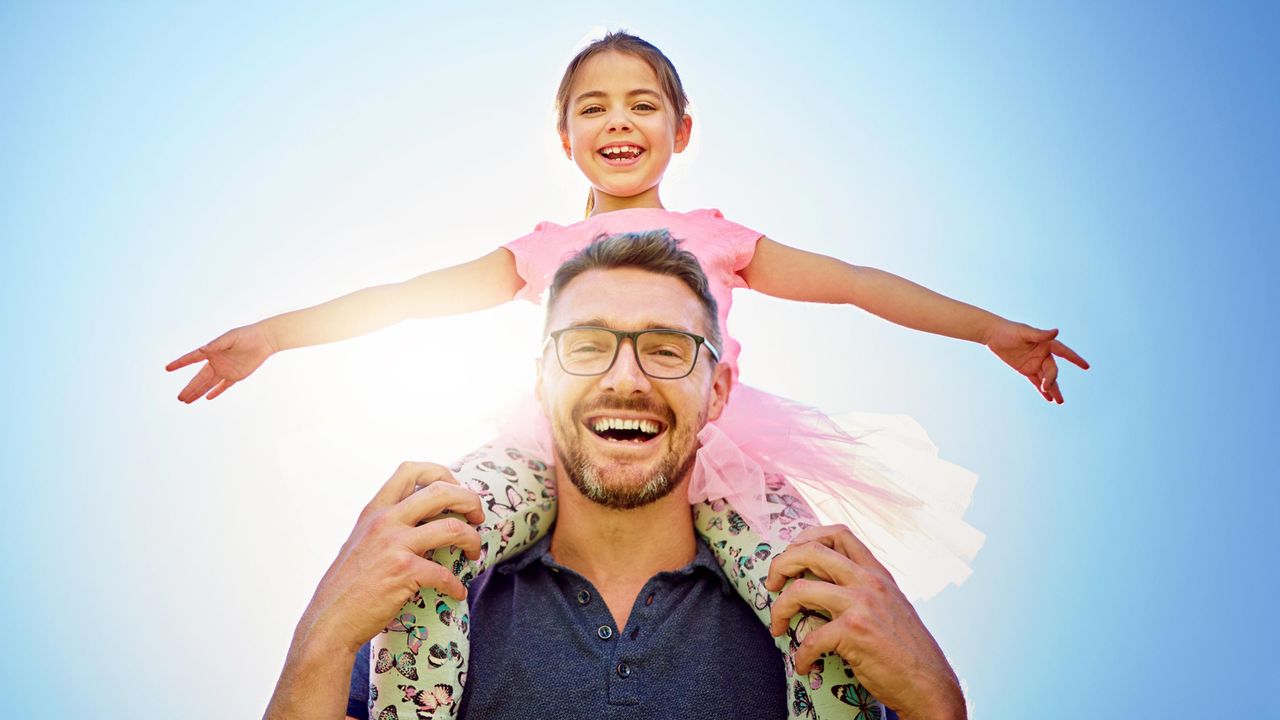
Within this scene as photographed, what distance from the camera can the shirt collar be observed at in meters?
2.50

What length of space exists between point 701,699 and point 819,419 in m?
1.00

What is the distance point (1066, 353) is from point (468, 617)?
1.97m

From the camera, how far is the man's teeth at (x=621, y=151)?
349 centimetres

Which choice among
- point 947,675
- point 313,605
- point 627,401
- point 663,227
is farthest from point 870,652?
point 663,227

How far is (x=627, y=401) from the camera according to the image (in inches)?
96.7

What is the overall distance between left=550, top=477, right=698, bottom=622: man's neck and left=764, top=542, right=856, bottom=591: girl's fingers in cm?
43

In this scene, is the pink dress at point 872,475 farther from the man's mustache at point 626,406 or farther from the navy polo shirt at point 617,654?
the navy polo shirt at point 617,654

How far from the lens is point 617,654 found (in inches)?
89.8

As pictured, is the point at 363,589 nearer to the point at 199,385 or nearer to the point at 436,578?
the point at 436,578

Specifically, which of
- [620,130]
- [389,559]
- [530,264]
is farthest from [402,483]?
[620,130]

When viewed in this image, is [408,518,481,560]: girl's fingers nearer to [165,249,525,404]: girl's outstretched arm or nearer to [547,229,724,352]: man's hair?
[547,229,724,352]: man's hair

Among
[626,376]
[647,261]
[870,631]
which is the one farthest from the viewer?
[647,261]

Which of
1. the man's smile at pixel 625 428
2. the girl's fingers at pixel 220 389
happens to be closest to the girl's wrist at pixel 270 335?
the girl's fingers at pixel 220 389

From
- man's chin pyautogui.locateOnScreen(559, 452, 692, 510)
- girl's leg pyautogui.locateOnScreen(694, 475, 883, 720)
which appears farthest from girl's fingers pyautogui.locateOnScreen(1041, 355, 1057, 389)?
→ man's chin pyautogui.locateOnScreen(559, 452, 692, 510)
